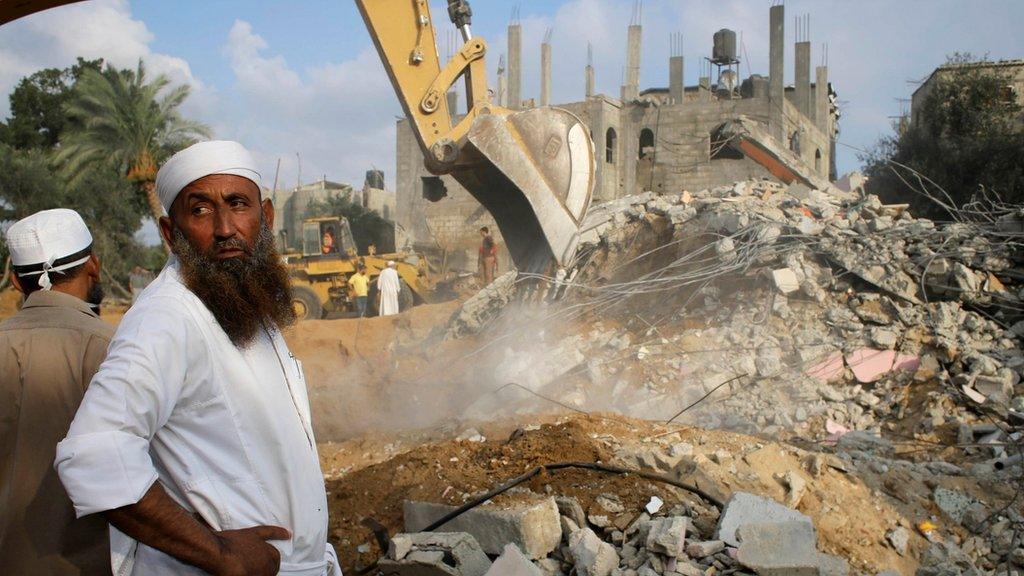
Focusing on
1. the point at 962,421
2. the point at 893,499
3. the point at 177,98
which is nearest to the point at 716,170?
the point at 177,98

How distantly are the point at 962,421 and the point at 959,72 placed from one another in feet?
62.0

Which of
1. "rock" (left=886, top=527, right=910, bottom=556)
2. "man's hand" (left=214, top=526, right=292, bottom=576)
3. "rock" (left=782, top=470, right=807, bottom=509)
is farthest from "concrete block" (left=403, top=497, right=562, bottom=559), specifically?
"man's hand" (left=214, top=526, right=292, bottom=576)

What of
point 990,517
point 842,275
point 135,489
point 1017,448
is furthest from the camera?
point 842,275

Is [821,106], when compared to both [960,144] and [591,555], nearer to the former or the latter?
[960,144]

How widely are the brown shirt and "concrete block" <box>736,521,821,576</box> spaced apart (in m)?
2.49

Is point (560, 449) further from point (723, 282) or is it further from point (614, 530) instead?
point (723, 282)

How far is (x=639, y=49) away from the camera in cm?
3312

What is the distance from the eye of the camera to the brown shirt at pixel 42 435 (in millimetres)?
2133

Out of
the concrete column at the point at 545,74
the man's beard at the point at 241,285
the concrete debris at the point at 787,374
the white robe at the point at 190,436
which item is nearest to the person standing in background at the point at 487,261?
the concrete debris at the point at 787,374

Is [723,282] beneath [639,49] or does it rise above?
beneath

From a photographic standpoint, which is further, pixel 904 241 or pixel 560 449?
pixel 904 241

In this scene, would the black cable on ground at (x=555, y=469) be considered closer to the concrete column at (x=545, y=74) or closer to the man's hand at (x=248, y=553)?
the man's hand at (x=248, y=553)

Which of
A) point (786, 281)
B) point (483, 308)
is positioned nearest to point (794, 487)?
point (786, 281)

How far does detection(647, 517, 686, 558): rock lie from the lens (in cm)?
368
